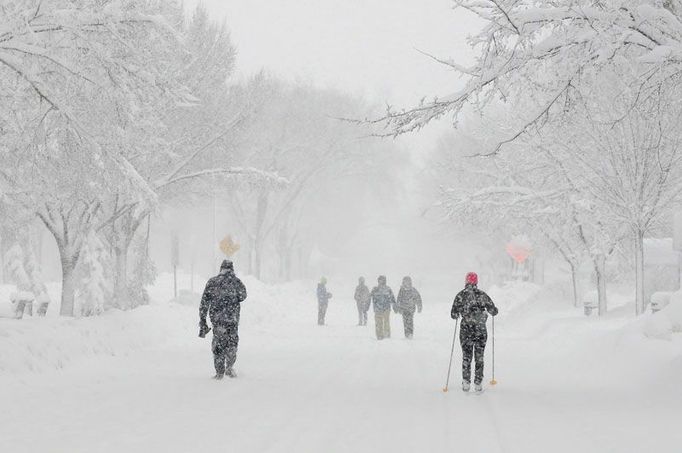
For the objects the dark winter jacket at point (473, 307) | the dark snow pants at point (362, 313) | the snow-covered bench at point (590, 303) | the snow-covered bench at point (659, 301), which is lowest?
the dark snow pants at point (362, 313)

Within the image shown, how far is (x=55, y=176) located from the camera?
18.5m

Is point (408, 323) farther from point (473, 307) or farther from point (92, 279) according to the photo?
point (473, 307)

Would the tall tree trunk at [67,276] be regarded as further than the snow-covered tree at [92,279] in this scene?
No

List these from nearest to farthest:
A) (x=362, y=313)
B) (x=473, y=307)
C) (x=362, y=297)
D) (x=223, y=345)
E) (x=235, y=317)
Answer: (x=473, y=307) → (x=223, y=345) → (x=235, y=317) → (x=362, y=297) → (x=362, y=313)

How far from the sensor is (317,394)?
11.6m

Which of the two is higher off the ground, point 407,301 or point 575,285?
point 575,285

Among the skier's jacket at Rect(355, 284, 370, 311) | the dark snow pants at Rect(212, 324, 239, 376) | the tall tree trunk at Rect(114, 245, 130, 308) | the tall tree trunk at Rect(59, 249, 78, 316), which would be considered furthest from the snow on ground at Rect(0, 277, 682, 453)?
the skier's jacket at Rect(355, 284, 370, 311)

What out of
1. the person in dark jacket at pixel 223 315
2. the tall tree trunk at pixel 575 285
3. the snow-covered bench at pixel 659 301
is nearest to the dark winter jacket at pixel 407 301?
the snow-covered bench at pixel 659 301

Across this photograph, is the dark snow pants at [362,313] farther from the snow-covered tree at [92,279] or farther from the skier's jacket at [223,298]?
the skier's jacket at [223,298]

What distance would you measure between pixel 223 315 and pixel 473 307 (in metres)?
3.94

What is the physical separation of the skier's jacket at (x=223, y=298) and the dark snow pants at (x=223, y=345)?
11 cm

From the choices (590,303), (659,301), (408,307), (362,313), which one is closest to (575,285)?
(590,303)

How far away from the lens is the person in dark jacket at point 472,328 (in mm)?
12453

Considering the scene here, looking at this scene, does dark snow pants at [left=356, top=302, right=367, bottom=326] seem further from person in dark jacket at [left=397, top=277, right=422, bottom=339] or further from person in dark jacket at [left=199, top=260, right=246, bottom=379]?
person in dark jacket at [left=199, top=260, right=246, bottom=379]
